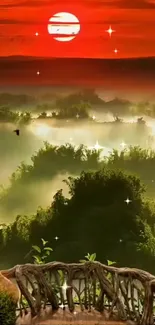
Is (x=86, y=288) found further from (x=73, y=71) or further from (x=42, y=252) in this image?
(x=73, y=71)

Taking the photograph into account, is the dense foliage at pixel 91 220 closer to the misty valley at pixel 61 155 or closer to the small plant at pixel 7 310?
the misty valley at pixel 61 155

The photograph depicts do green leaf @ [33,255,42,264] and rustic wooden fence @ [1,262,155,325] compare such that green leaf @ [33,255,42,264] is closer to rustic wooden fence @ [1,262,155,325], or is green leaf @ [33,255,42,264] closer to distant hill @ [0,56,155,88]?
rustic wooden fence @ [1,262,155,325]

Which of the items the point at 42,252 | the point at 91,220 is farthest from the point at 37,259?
the point at 91,220

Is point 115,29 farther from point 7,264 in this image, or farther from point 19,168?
point 7,264

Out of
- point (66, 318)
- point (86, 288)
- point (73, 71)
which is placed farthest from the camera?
point (73, 71)

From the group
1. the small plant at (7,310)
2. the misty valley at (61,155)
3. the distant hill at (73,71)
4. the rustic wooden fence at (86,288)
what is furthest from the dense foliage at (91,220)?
the small plant at (7,310)

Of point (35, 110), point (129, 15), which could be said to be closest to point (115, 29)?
point (129, 15)
